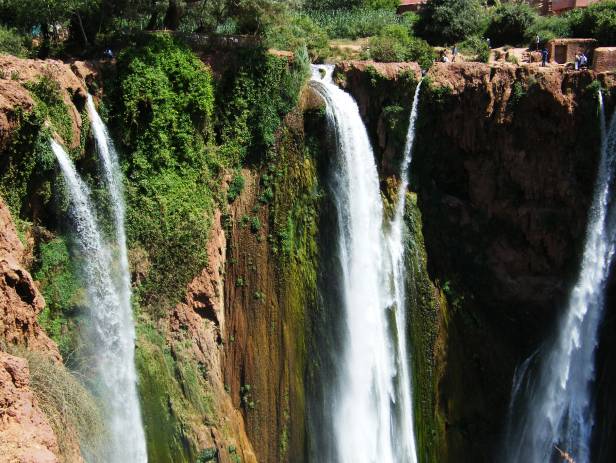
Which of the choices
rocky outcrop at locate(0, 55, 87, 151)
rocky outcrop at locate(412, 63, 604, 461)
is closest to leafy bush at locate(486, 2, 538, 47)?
rocky outcrop at locate(412, 63, 604, 461)

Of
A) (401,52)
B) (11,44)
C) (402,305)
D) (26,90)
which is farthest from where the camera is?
(401,52)

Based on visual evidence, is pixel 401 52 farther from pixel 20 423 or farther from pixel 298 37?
pixel 20 423

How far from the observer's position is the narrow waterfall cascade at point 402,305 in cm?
2088

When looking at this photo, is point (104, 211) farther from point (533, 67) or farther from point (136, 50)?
point (533, 67)

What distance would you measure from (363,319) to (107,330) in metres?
8.10

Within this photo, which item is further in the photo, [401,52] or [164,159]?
[401,52]

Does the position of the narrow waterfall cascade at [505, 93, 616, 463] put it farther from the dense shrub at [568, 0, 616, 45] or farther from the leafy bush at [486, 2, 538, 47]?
the leafy bush at [486, 2, 538, 47]

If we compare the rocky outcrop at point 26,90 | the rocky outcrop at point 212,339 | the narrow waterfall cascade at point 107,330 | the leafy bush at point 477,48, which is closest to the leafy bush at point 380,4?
the leafy bush at point 477,48

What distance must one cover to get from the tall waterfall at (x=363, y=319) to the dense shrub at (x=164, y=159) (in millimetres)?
4310

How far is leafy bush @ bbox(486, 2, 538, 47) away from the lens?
29234 millimetres

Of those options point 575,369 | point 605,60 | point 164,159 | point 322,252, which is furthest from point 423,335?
point 605,60

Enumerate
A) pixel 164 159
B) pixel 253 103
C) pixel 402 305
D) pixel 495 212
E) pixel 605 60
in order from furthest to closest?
pixel 495 212 → pixel 605 60 → pixel 402 305 → pixel 253 103 → pixel 164 159

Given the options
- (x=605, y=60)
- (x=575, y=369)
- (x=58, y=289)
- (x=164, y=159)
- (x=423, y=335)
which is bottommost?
(x=575, y=369)

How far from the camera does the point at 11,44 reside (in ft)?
62.2
